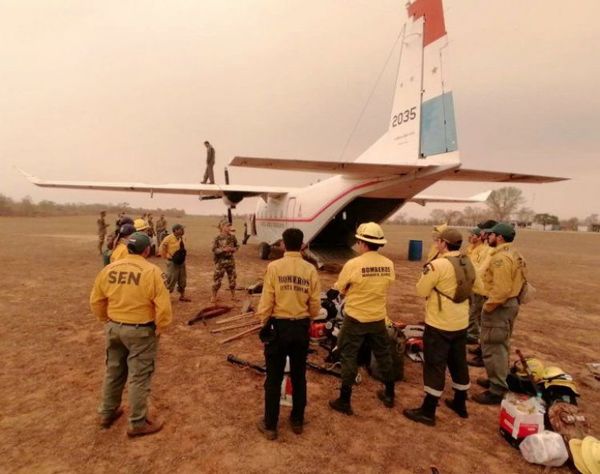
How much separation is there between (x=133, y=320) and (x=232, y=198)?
14.7 metres

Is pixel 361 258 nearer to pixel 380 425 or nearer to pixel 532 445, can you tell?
pixel 380 425

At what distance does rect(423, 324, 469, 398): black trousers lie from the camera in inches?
164

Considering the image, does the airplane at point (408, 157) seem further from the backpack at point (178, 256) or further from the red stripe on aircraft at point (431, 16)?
the backpack at point (178, 256)

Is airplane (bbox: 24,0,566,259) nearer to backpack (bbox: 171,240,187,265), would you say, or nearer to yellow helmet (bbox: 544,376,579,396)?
backpack (bbox: 171,240,187,265)

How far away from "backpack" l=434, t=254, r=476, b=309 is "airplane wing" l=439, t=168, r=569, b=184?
5606 mm

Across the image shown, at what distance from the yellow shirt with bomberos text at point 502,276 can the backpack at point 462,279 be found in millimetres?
723

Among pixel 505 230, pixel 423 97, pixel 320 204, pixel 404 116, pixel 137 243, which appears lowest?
pixel 137 243

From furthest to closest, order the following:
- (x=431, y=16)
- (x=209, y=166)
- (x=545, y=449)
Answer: (x=209, y=166) < (x=431, y=16) < (x=545, y=449)

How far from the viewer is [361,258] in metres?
4.39

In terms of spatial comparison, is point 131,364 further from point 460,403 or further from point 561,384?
point 561,384

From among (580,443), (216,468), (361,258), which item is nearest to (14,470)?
(216,468)

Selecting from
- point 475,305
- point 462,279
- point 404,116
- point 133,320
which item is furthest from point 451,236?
point 404,116

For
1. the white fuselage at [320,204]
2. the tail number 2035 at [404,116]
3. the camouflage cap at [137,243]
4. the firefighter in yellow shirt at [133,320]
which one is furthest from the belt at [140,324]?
the tail number 2035 at [404,116]

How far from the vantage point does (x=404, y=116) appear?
34.0 feet
